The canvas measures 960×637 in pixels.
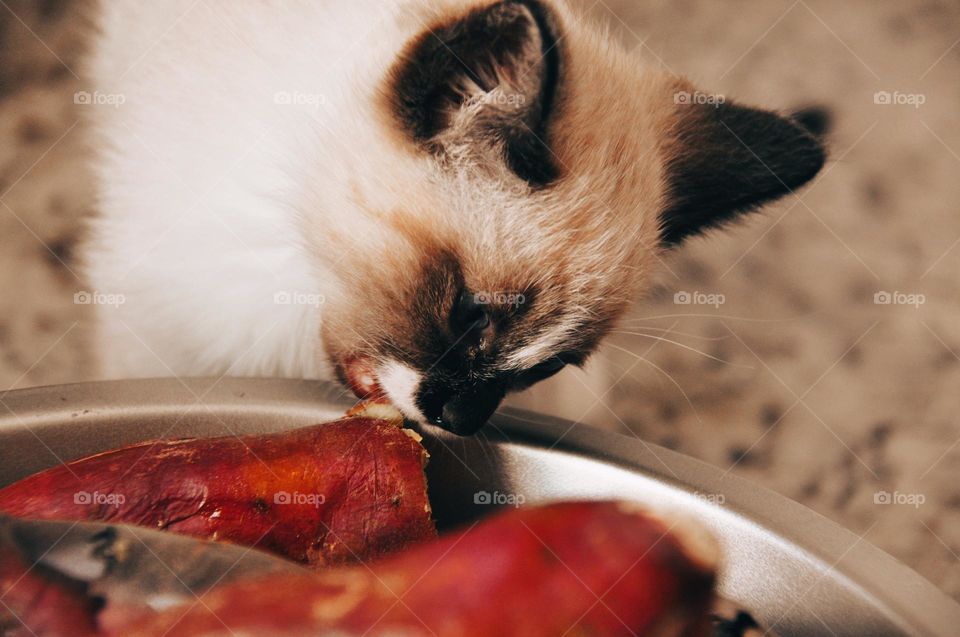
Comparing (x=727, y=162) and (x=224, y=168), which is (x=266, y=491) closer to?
(x=224, y=168)

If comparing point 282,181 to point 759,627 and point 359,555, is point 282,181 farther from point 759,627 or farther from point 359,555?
point 759,627

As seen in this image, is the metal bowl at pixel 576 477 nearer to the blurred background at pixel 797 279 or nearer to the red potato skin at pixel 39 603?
the red potato skin at pixel 39 603

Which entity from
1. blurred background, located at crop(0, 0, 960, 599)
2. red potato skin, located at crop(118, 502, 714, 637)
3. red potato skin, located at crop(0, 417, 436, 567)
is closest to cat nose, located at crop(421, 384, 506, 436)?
red potato skin, located at crop(0, 417, 436, 567)

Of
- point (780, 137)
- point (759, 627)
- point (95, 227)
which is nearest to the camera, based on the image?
point (759, 627)

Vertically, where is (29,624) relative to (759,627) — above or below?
below

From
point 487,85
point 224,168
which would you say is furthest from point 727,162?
point 224,168

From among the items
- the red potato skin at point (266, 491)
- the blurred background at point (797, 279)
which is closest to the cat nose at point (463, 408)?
the red potato skin at point (266, 491)

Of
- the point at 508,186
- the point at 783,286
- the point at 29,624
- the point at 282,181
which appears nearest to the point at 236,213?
the point at 282,181
